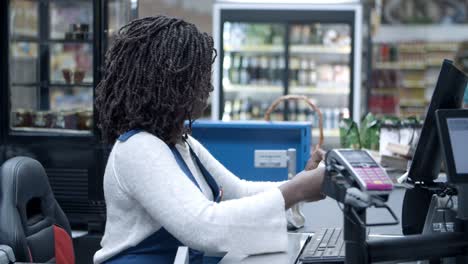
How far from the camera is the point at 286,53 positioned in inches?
320

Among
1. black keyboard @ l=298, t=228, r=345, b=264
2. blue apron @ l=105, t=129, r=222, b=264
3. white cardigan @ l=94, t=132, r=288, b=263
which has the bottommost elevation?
black keyboard @ l=298, t=228, r=345, b=264

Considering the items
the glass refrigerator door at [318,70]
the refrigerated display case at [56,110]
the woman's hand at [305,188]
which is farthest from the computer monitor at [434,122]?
the glass refrigerator door at [318,70]

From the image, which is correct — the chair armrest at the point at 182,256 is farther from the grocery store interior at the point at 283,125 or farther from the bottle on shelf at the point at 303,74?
the bottle on shelf at the point at 303,74

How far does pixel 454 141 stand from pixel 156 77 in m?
0.65

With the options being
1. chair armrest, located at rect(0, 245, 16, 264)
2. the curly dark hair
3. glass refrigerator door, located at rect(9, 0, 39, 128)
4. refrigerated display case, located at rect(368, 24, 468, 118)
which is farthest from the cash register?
refrigerated display case, located at rect(368, 24, 468, 118)

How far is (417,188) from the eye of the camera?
185 centimetres

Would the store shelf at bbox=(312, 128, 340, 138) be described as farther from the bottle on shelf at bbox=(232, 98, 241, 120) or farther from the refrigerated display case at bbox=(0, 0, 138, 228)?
the refrigerated display case at bbox=(0, 0, 138, 228)

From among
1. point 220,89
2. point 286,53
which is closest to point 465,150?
point 220,89

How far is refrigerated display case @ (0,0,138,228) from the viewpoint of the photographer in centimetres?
491

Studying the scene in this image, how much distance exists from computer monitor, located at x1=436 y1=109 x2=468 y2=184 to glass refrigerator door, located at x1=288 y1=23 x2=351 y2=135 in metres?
6.57

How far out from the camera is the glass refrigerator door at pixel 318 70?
325 inches

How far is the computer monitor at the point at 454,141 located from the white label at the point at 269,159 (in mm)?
1965

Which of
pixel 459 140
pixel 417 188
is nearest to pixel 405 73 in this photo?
pixel 417 188

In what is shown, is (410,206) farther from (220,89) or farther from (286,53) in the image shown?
(286,53)
